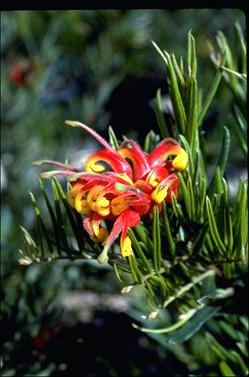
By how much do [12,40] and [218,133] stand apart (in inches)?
17.1

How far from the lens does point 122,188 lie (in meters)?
0.39

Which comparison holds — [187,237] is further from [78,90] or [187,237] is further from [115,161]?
[78,90]

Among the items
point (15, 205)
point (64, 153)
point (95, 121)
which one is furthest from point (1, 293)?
point (95, 121)

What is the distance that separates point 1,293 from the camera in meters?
0.60

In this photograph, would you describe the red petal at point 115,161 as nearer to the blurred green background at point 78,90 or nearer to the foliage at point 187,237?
the foliage at point 187,237

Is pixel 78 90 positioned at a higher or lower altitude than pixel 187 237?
lower

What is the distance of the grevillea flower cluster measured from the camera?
1.33 ft

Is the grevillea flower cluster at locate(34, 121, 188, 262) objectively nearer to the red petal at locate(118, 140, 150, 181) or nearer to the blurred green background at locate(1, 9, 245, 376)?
the red petal at locate(118, 140, 150, 181)

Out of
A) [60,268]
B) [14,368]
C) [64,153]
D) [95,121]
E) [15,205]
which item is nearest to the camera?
[14,368]

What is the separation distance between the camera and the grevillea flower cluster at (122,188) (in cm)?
41

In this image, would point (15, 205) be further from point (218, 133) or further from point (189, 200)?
point (189, 200)

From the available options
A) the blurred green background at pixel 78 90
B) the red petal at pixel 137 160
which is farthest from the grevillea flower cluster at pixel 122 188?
the blurred green background at pixel 78 90

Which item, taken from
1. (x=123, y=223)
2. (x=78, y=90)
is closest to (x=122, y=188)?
(x=123, y=223)

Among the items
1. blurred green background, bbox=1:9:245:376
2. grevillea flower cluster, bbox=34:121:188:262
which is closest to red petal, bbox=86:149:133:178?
grevillea flower cluster, bbox=34:121:188:262
